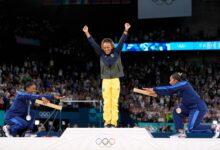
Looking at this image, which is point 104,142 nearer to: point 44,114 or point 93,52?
point 44,114

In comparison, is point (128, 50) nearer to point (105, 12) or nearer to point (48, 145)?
point (105, 12)

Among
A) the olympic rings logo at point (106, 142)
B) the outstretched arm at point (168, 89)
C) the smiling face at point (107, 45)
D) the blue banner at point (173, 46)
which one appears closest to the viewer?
the olympic rings logo at point (106, 142)

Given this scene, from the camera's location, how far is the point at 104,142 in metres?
7.82

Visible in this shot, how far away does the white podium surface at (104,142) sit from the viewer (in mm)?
7680

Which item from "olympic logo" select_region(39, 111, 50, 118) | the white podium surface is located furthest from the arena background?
the white podium surface

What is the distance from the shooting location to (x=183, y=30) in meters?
29.5

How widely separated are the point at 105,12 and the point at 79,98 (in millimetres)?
9111

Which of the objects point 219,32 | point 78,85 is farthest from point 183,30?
point 78,85

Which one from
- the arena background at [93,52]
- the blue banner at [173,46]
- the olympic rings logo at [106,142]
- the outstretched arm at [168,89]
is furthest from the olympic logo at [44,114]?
the olympic rings logo at [106,142]

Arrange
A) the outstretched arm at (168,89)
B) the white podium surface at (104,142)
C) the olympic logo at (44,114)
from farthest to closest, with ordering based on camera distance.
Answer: the olympic logo at (44,114), the outstretched arm at (168,89), the white podium surface at (104,142)

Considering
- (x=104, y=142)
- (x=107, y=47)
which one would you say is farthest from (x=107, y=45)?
(x=104, y=142)

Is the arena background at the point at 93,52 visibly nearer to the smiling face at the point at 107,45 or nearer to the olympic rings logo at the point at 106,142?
→ the smiling face at the point at 107,45

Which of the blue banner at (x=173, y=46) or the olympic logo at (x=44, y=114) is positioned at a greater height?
the blue banner at (x=173, y=46)

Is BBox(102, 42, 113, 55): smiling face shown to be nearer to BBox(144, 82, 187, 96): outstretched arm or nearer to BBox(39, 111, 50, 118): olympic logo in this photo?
BBox(144, 82, 187, 96): outstretched arm
